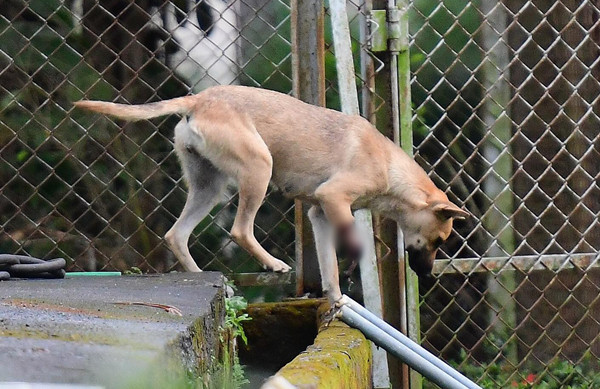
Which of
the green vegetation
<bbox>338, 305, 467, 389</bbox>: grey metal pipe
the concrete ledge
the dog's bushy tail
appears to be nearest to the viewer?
the concrete ledge

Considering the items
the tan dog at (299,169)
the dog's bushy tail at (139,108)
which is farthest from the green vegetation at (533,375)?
the dog's bushy tail at (139,108)

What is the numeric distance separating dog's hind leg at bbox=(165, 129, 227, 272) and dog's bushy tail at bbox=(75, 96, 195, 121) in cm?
34

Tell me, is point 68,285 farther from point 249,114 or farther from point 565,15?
point 565,15

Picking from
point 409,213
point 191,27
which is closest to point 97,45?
point 191,27

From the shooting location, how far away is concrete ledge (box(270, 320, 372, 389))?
83.0 inches

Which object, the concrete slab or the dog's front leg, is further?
the dog's front leg

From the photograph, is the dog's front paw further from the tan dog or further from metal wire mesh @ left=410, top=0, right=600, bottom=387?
metal wire mesh @ left=410, top=0, right=600, bottom=387

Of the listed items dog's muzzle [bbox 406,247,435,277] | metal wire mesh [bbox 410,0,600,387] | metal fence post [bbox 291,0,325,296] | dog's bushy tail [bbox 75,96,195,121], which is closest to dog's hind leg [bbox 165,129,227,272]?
dog's bushy tail [bbox 75,96,195,121]

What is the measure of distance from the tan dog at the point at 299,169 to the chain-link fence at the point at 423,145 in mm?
188

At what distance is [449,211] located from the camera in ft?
14.2

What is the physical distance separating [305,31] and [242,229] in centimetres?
100

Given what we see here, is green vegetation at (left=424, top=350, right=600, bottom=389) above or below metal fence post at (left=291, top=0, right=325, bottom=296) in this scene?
below

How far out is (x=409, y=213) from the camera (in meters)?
4.50

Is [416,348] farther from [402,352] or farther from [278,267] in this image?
[278,267]
